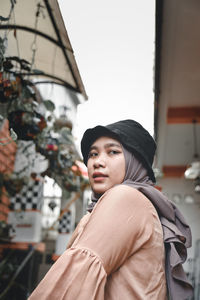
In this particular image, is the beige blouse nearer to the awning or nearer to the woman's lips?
the woman's lips

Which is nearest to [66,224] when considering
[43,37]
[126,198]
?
[43,37]

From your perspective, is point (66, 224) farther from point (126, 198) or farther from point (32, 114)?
point (126, 198)

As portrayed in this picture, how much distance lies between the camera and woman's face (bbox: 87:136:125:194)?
1223 millimetres

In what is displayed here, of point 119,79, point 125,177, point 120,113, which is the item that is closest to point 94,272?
point 125,177

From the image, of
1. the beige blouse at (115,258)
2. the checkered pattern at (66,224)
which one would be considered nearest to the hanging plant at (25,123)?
the beige blouse at (115,258)

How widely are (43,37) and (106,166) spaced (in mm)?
1806

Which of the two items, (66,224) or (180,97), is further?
(66,224)

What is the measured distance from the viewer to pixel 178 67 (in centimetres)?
440

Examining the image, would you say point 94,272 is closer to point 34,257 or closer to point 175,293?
point 175,293

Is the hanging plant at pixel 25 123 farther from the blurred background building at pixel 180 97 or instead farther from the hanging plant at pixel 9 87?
the blurred background building at pixel 180 97

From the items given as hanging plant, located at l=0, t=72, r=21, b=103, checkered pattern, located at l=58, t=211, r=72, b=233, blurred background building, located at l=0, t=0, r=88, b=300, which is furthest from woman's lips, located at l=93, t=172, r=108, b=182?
checkered pattern, located at l=58, t=211, r=72, b=233

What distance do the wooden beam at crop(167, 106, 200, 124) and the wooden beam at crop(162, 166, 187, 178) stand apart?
10.6 feet

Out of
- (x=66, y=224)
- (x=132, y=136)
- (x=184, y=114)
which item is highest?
(x=184, y=114)

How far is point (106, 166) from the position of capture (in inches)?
48.7
